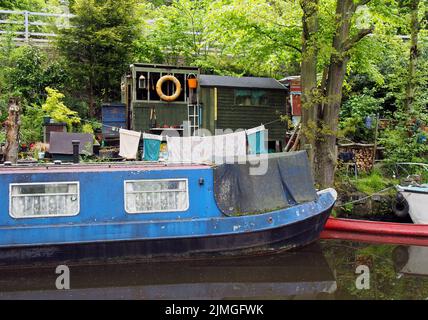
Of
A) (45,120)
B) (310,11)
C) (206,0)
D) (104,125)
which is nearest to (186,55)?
(206,0)

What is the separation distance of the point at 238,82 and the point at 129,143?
15.5ft

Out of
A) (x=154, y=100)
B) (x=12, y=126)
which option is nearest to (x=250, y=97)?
(x=154, y=100)

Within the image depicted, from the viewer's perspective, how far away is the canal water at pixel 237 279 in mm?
7797

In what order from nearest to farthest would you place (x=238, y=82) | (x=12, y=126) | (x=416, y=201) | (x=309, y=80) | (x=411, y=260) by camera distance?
(x=411, y=260), (x=12, y=126), (x=416, y=201), (x=309, y=80), (x=238, y=82)

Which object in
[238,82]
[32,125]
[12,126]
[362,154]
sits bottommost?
[362,154]

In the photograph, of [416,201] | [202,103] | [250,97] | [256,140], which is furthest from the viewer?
[250,97]

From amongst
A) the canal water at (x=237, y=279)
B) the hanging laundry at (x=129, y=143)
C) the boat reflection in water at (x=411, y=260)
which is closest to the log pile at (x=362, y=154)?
the boat reflection in water at (x=411, y=260)

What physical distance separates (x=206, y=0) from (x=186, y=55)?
3.54 meters

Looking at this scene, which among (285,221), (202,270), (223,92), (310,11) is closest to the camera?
(202,270)

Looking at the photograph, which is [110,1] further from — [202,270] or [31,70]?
[202,270]

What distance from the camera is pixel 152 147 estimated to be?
46.7ft

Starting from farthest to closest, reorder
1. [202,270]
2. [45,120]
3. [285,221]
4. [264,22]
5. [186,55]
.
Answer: [186,55] → [45,120] → [264,22] → [285,221] → [202,270]

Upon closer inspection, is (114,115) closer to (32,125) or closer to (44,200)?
(32,125)

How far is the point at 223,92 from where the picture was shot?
16.2 meters
